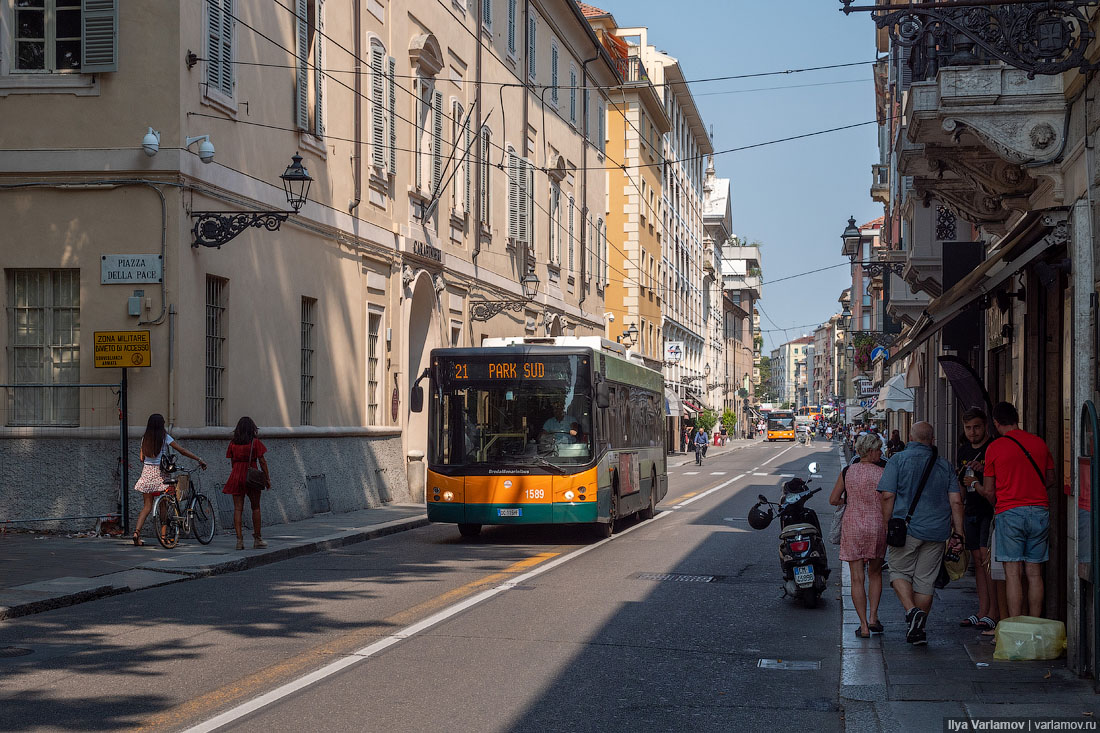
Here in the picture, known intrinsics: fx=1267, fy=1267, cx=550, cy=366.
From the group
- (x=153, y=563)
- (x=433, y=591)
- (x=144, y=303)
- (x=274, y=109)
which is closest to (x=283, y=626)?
(x=433, y=591)

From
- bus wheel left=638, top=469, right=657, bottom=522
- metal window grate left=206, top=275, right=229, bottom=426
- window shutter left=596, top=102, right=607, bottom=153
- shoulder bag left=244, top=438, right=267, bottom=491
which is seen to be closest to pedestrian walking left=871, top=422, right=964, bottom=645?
shoulder bag left=244, top=438, right=267, bottom=491

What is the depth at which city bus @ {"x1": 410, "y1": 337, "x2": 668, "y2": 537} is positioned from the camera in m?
18.3

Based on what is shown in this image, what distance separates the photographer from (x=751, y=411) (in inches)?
5531

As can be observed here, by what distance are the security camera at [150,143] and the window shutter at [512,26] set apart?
20.1 m

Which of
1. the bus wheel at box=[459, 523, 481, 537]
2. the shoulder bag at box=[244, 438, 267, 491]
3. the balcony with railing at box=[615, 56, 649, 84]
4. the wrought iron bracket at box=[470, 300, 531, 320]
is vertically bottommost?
the bus wheel at box=[459, 523, 481, 537]

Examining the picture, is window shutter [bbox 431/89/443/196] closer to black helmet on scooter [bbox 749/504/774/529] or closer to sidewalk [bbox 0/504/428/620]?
sidewalk [bbox 0/504/428/620]

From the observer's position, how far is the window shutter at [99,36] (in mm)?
17875

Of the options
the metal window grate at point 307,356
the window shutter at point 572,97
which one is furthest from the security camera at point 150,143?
the window shutter at point 572,97

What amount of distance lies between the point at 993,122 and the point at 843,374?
136404 millimetres

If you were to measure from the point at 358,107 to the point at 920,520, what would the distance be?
17.5 meters

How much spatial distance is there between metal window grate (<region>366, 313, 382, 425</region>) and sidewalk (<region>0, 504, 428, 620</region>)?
5.54m

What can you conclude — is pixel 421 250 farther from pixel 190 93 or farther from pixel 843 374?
pixel 843 374

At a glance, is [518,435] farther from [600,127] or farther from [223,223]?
[600,127]

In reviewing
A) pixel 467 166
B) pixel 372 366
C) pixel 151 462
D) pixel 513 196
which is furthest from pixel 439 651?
pixel 513 196
